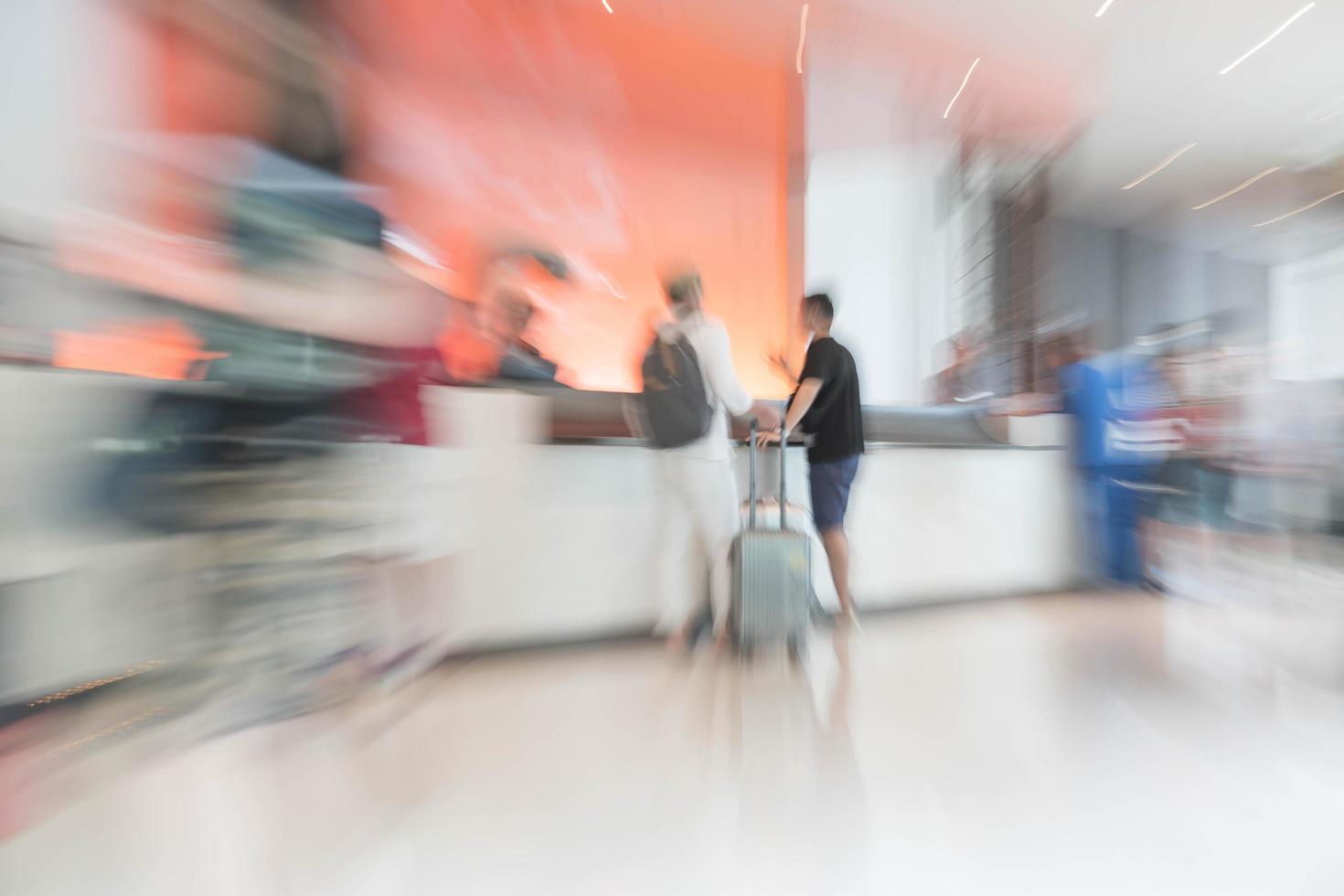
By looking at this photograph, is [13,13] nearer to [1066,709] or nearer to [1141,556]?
[1066,709]

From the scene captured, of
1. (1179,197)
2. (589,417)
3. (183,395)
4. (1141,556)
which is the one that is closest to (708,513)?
(589,417)

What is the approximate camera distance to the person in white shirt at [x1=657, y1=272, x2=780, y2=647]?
187 centimetres

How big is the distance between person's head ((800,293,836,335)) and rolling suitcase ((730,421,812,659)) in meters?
0.49

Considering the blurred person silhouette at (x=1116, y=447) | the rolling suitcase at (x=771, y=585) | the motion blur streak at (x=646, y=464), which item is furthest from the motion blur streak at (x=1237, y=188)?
the rolling suitcase at (x=771, y=585)

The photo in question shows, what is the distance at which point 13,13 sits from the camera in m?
0.97

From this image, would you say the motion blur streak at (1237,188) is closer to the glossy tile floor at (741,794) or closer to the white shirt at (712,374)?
the glossy tile floor at (741,794)

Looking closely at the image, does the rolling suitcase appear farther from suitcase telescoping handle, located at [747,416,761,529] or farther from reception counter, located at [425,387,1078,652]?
reception counter, located at [425,387,1078,652]

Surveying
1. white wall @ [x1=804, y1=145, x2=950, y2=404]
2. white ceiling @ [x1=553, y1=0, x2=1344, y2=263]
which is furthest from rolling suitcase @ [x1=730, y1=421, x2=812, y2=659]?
white ceiling @ [x1=553, y1=0, x2=1344, y2=263]

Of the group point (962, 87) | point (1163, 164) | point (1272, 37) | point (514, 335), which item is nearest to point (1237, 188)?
point (1163, 164)

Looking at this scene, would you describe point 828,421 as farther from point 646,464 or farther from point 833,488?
point 646,464

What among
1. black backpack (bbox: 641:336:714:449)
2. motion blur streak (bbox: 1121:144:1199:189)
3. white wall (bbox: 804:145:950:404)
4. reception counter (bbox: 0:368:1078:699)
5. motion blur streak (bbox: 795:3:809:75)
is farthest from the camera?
motion blur streak (bbox: 1121:144:1199:189)

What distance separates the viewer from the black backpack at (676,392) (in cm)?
184

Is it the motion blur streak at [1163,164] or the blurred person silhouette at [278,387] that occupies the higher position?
the motion blur streak at [1163,164]

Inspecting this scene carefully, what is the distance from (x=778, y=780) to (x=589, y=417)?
133 cm
